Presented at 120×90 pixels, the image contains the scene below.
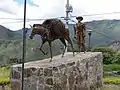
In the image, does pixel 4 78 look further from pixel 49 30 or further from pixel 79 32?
pixel 49 30

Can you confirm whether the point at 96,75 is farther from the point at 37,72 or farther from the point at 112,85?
the point at 37,72

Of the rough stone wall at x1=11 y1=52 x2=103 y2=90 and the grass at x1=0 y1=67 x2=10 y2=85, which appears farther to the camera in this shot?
the grass at x1=0 y1=67 x2=10 y2=85

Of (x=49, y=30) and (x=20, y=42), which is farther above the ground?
(x=49, y=30)

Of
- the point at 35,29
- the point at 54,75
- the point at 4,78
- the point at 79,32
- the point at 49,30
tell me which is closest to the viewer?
the point at 54,75

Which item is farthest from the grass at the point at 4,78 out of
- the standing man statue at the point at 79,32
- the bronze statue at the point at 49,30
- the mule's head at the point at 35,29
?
the mule's head at the point at 35,29

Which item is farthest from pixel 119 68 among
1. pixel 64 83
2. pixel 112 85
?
pixel 64 83

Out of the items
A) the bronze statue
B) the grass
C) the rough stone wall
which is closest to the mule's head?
the bronze statue

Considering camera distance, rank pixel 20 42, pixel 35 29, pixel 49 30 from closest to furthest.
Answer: pixel 35 29, pixel 49 30, pixel 20 42

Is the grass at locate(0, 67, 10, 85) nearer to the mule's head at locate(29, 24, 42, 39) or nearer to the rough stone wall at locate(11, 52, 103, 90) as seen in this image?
the rough stone wall at locate(11, 52, 103, 90)

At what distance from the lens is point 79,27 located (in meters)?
12.1

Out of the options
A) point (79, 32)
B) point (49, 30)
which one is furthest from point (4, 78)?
point (49, 30)

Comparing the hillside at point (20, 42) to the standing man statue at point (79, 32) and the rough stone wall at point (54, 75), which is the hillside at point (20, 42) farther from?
the rough stone wall at point (54, 75)

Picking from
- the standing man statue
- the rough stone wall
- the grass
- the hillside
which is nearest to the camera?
the rough stone wall

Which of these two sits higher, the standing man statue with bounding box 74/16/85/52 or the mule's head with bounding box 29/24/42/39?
the mule's head with bounding box 29/24/42/39
